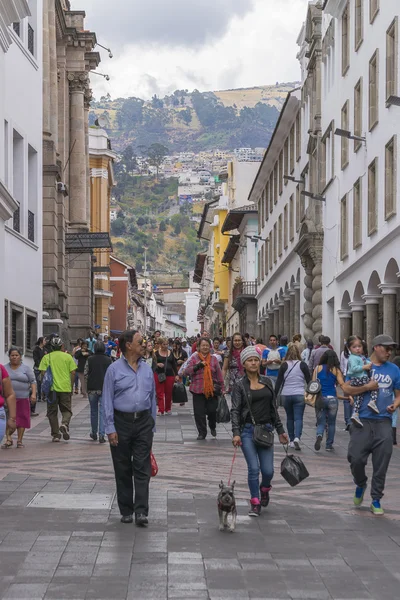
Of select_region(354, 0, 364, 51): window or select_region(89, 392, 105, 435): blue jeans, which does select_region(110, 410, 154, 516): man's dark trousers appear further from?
select_region(354, 0, 364, 51): window

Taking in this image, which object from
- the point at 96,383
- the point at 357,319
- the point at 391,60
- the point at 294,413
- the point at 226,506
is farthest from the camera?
the point at 357,319

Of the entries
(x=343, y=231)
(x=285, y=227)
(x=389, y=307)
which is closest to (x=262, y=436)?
(x=389, y=307)

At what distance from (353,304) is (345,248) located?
77.5 inches

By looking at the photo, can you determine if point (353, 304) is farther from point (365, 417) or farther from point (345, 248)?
point (365, 417)

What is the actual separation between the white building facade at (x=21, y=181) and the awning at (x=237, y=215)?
39.3m

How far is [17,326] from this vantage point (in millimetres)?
27328

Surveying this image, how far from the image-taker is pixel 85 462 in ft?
50.2

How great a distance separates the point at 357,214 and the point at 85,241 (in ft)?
53.7

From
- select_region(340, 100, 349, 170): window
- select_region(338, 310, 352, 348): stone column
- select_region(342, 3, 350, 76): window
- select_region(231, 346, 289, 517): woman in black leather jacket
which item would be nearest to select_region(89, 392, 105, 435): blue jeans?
select_region(231, 346, 289, 517): woman in black leather jacket

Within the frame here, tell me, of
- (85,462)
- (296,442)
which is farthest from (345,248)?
(85,462)

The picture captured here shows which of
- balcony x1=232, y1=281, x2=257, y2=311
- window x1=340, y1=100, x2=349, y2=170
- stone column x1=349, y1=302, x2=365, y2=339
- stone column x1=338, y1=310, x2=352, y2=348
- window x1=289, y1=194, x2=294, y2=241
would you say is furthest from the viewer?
balcony x1=232, y1=281, x2=257, y2=311

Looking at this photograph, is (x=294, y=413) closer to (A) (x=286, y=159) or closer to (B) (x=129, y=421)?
(B) (x=129, y=421)

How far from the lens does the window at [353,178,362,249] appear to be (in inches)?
1254

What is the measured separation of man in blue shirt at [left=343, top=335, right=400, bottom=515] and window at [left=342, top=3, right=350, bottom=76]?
23874mm
